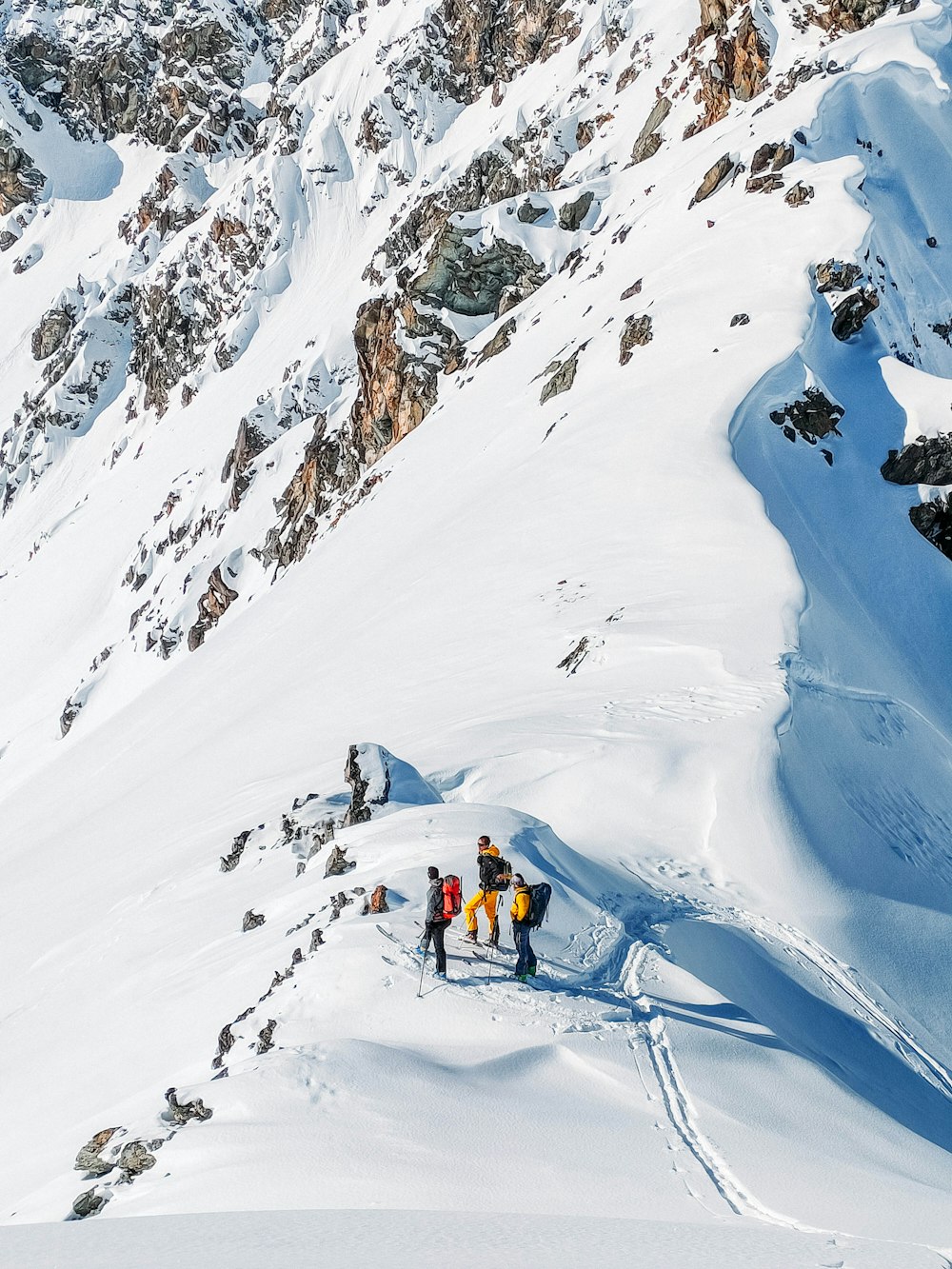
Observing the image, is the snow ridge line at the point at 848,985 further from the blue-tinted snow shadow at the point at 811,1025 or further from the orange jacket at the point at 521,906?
the orange jacket at the point at 521,906

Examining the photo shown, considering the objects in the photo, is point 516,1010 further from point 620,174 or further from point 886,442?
point 620,174

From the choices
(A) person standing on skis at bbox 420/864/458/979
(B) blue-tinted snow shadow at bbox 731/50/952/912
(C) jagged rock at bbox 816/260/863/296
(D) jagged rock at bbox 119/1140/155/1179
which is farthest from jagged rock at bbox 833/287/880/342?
(D) jagged rock at bbox 119/1140/155/1179

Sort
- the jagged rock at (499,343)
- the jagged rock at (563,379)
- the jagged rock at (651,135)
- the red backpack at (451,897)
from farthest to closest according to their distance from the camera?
the jagged rock at (651,135), the jagged rock at (499,343), the jagged rock at (563,379), the red backpack at (451,897)

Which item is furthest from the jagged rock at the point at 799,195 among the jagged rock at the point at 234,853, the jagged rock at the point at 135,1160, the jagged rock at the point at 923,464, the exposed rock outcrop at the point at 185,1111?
the jagged rock at the point at 135,1160

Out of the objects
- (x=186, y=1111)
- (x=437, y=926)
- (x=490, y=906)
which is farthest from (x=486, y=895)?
(x=186, y=1111)

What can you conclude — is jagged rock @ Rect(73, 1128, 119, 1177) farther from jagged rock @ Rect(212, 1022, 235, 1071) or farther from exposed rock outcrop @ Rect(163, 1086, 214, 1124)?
jagged rock @ Rect(212, 1022, 235, 1071)
